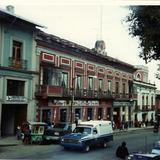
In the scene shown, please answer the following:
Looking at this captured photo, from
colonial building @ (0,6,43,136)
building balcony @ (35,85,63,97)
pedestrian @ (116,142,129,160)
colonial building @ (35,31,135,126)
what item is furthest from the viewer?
colonial building @ (35,31,135,126)

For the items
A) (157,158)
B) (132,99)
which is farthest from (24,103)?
(132,99)

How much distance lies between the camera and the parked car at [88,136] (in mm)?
24312

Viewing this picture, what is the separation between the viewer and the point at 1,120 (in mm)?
31969

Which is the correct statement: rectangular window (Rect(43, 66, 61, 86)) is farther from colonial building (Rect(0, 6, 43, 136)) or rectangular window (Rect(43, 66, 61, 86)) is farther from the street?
the street

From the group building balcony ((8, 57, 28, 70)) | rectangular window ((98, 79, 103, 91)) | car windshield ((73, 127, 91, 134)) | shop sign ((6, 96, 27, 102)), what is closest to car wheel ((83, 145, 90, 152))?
car windshield ((73, 127, 91, 134))

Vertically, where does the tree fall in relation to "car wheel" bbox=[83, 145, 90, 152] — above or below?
above

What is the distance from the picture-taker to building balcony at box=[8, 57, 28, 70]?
101 feet

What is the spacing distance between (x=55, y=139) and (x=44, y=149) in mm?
3507

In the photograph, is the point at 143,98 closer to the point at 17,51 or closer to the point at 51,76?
the point at 51,76

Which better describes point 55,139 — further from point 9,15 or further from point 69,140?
point 9,15

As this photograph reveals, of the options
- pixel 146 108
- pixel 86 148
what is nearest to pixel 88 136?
pixel 86 148

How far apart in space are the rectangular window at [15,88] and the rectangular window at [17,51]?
6.63 feet

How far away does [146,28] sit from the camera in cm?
1800

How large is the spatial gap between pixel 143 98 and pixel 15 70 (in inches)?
1290
